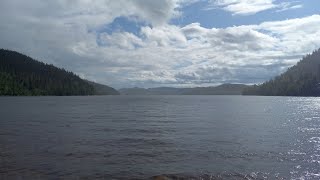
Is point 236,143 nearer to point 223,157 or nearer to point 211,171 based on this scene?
point 223,157

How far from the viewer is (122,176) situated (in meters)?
30.8

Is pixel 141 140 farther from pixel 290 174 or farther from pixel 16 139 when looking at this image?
pixel 290 174

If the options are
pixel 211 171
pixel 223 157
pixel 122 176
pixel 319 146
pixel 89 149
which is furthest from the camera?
pixel 319 146

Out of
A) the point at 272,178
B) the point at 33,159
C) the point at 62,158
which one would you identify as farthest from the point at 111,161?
the point at 272,178

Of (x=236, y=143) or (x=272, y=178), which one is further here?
(x=236, y=143)

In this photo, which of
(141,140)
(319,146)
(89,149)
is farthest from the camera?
(141,140)

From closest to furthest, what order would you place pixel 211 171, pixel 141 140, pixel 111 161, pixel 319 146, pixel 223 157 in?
pixel 211 171, pixel 111 161, pixel 223 157, pixel 319 146, pixel 141 140

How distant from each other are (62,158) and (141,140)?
1649cm

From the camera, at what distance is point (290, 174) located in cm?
3262

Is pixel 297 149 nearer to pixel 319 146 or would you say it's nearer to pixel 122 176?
pixel 319 146

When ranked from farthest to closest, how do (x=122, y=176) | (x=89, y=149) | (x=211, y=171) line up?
(x=89, y=149), (x=211, y=171), (x=122, y=176)

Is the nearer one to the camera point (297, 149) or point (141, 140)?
point (297, 149)

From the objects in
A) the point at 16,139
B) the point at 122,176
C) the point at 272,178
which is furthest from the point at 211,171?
the point at 16,139

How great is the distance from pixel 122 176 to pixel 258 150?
66.6ft
